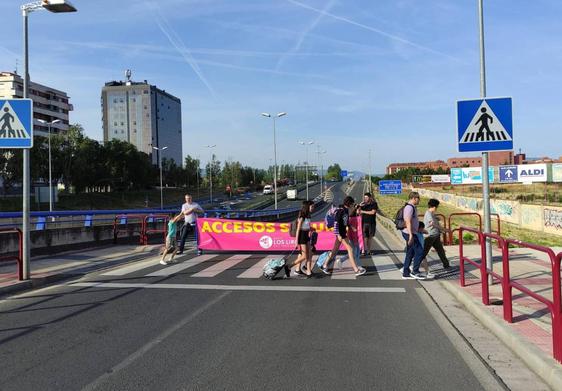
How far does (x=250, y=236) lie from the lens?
15422mm

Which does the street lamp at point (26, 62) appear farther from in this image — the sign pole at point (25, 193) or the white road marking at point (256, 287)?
the white road marking at point (256, 287)

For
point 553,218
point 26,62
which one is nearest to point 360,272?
point 26,62

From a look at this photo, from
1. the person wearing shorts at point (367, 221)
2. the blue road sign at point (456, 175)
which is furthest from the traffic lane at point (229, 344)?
the blue road sign at point (456, 175)

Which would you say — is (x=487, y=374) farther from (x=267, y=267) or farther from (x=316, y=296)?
(x=267, y=267)

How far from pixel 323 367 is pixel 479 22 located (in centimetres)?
765

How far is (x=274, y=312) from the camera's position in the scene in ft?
25.3

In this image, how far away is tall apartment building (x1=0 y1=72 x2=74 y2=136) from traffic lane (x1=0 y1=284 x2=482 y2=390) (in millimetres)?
112100

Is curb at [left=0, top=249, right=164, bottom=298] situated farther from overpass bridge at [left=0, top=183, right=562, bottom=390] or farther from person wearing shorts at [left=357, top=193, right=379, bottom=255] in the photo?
person wearing shorts at [left=357, top=193, right=379, bottom=255]

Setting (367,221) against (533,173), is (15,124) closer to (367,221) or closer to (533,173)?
(367,221)

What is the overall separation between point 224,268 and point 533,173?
87.0 m

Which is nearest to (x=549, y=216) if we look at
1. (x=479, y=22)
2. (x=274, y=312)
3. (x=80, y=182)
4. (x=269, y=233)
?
(x=269, y=233)

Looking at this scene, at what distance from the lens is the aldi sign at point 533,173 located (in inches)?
3386

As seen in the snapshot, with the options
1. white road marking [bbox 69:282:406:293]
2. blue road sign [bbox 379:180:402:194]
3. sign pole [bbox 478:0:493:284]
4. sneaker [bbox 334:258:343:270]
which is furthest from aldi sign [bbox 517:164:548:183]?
white road marking [bbox 69:282:406:293]

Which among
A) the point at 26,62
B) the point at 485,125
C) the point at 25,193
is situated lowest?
the point at 25,193
